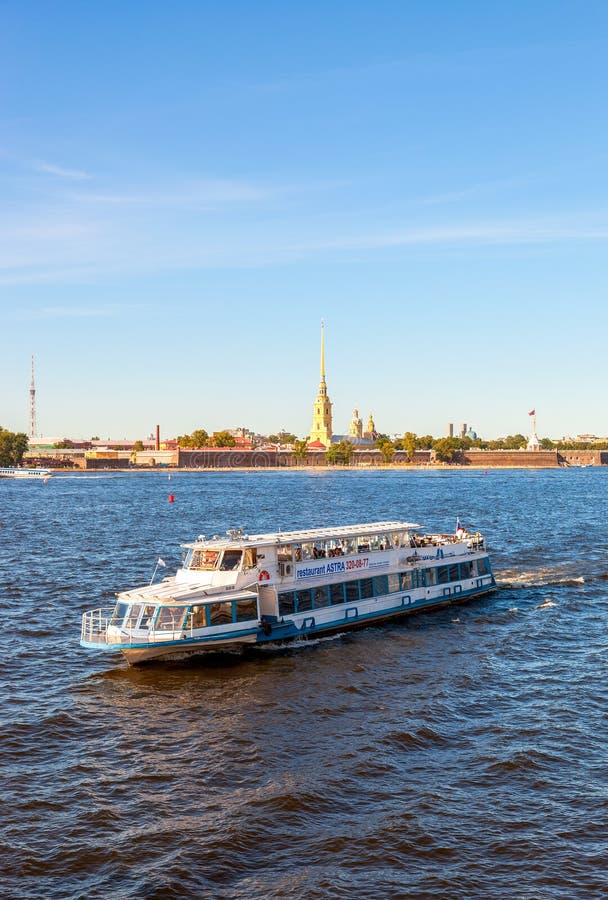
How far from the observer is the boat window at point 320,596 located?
37.5 metres

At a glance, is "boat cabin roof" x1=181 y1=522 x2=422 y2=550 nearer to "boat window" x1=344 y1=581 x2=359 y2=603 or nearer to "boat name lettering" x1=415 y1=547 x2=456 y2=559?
"boat name lettering" x1=415 y1=547 x2=456 y2=559

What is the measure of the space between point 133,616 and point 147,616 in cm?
51

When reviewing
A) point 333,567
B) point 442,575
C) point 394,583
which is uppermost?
point 333,567

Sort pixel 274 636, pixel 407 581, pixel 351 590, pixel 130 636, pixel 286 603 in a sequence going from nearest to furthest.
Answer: pixel 130 636 → pixel 274 636 → pixel 286 603 → pixel 351 590 → pixel 407 581

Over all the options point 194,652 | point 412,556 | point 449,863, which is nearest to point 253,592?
point 194,652

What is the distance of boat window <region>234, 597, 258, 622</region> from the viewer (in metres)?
33.9

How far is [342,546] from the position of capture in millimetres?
40719

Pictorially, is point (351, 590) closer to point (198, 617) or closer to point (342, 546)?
point (342, 546)

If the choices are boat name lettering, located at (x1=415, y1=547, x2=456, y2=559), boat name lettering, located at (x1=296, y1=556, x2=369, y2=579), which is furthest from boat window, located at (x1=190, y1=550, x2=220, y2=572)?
boat name lettering, located at (x1=415, y1=547, x2=456, y2=559)

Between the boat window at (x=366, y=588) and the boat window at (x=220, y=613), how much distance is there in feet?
27.3

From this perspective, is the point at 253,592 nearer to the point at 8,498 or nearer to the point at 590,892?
the point at 590,892

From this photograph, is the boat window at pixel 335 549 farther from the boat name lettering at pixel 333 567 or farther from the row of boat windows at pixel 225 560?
the row of boat windows at pixel 225 560

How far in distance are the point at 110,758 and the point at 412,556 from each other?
2218cm

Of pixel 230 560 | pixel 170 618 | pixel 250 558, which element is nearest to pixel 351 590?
pixel 250 558
